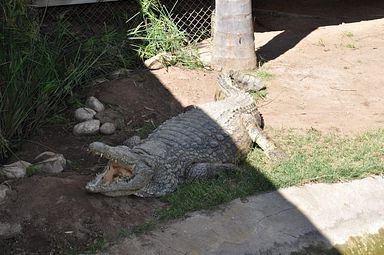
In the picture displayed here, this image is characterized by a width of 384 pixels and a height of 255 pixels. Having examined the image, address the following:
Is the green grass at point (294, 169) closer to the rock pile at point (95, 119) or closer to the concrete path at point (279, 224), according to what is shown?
the concrete path at point (279, 224)

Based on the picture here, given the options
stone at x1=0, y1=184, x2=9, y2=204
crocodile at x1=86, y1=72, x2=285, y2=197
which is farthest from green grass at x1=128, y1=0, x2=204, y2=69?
stone at x1=0, y1=184, x2=9, y2=204

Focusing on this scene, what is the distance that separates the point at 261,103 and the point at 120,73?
153 cm

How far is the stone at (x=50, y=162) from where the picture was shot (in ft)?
15.0

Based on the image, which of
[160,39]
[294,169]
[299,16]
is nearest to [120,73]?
[160,39]

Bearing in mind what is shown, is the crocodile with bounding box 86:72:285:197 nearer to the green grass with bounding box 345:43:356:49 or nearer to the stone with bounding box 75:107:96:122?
the stone with bounding box 75:107:96:122

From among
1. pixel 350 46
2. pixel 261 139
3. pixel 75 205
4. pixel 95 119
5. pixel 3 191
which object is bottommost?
pixel 350 46

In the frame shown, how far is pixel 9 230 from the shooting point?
12.4 feet

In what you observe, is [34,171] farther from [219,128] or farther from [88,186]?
[219,128]

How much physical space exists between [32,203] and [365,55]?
4.84m

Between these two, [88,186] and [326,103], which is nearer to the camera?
[88,186]

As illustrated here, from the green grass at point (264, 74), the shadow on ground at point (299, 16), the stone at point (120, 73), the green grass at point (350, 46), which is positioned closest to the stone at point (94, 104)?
the stone at point (120, 73)

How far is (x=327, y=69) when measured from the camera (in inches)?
275

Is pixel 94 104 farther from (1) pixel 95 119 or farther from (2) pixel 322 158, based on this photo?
(2) pixel 322 158

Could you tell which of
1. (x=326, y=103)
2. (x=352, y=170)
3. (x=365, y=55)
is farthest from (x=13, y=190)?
(x=365, y=55)
